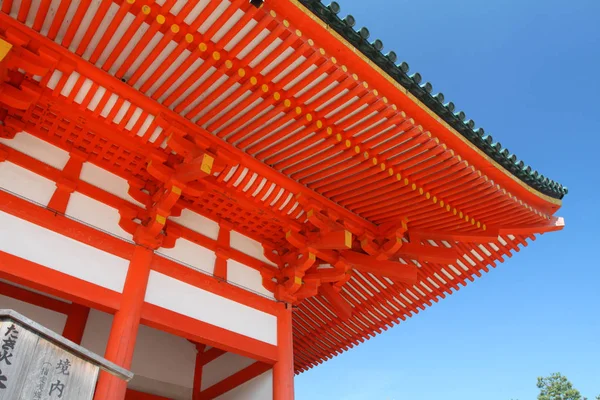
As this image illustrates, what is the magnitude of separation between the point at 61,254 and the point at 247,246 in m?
2.47

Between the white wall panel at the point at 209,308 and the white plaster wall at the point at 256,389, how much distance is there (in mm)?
458

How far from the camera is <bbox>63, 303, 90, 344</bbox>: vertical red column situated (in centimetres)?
600

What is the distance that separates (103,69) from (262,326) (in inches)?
136

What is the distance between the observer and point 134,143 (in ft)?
17.2

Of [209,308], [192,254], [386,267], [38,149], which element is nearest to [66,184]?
[38,149]

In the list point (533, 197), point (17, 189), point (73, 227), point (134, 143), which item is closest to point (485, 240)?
point (533, 197)

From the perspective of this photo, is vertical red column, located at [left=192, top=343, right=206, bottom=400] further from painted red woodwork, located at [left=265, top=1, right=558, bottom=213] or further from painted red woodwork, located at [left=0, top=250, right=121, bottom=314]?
painted red woodwork, located at [left=265, top=1, right=558, bottom=213]

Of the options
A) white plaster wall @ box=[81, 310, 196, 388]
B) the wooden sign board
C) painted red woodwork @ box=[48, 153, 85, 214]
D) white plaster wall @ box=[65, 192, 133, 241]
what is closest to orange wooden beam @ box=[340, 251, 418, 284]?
white plaster wall @ box=[65, 192, 133, 241]

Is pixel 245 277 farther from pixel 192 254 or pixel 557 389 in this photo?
pixel 557 389

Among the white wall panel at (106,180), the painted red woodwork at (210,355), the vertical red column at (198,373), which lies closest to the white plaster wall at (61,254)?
the white wall panel at (106,180)

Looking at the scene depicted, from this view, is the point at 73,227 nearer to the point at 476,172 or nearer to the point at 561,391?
the point at 476,172

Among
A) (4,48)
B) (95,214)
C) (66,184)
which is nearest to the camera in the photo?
(4,48)

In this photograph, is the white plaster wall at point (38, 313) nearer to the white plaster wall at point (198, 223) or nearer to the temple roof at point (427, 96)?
the white plaster wall at point (198, 223)

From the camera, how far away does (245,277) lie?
20.5 feet
